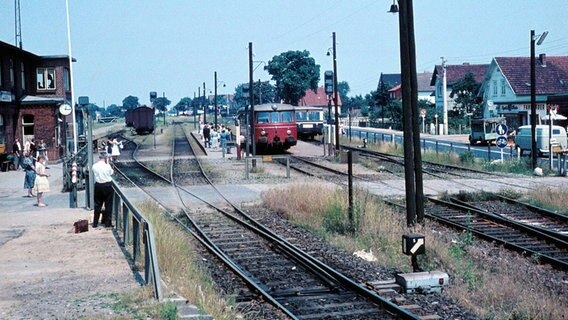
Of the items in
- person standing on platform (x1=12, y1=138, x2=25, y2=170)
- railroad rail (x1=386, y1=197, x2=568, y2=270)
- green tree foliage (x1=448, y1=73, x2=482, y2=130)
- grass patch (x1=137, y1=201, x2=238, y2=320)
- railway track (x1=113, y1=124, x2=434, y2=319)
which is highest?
green tree foliage (x1=448, y1=73, x2=482, y2=130)

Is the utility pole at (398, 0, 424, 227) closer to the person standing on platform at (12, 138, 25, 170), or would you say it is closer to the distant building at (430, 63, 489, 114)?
the person standing on platform at (12, 138, 25, 170)

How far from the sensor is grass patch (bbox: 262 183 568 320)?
10352 mm

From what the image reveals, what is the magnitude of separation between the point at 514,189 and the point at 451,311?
16061 millimetres

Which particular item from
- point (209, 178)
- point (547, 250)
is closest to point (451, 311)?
point (547, 250)

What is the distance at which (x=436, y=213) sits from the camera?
20.3m

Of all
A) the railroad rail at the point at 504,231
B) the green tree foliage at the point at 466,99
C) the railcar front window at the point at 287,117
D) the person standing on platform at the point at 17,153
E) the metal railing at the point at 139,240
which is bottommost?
the railroad rail at the point at 504,231

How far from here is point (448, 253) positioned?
13.6 m

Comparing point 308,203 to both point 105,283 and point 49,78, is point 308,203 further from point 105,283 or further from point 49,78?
point 49,78

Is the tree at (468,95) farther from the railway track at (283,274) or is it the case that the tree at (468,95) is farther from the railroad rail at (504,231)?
the railway track at (283,274)

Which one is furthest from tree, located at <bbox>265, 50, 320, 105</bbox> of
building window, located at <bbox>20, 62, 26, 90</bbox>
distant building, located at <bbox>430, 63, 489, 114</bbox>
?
building window, located at <bbox>20, 62, 26, 90</bbox>

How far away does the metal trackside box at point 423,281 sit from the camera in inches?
435

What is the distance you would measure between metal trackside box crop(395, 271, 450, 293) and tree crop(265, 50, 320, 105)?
96.0m

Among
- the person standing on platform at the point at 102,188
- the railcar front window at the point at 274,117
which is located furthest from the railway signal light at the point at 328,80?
the person standing on platform at the point at 102,188

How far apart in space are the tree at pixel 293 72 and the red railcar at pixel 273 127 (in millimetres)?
62836
